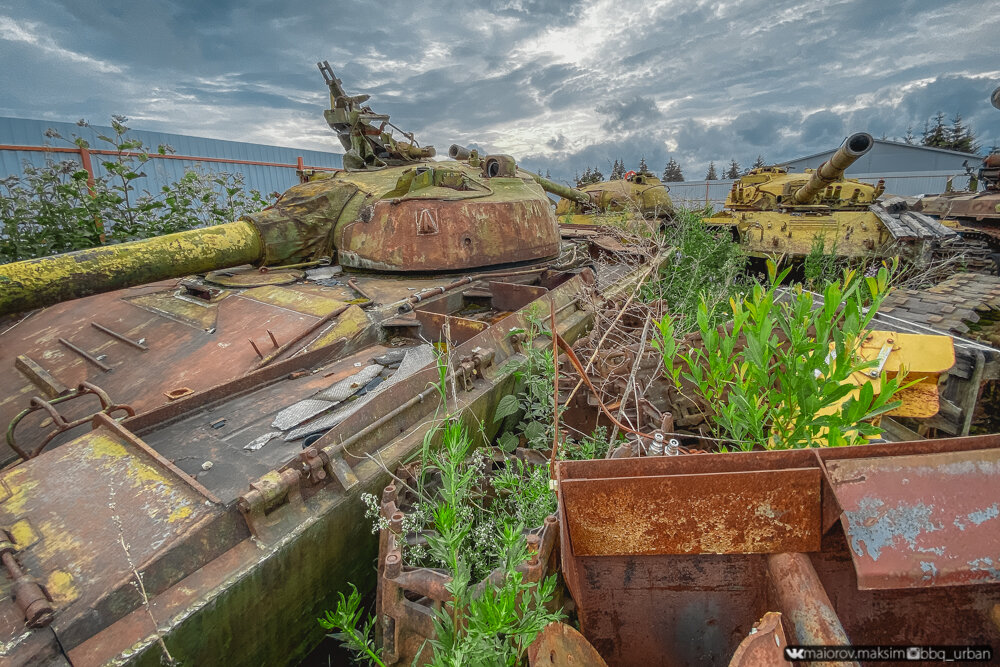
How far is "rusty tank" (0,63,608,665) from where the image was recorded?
188cm

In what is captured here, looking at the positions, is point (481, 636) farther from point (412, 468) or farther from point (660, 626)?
point (412, 468)

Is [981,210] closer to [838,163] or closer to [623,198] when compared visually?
[838,163]

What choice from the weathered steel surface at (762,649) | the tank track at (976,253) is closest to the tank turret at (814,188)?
the tank track at (976,253)

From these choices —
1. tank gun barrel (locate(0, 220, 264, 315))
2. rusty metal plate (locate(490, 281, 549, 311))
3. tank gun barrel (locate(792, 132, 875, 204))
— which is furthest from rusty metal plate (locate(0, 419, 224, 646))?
tank gun barrel (locate(792, 132, 875, 204))

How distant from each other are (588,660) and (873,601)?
1.02 meters

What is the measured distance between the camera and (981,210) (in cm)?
1035

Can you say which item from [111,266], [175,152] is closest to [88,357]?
[111,266]

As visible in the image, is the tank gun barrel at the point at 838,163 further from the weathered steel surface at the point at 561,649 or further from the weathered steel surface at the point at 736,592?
the weathered steel surface at the point at 561,649

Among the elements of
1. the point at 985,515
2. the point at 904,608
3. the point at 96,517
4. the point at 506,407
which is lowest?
the point at 904,608

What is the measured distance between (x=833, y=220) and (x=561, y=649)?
9.85 meters

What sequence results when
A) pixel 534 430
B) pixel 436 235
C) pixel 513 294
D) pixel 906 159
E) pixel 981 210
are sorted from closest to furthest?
pixel 534 430 < pixel 513 294 < pixel 436 235 < pixel 981 210 < pixel 906 159

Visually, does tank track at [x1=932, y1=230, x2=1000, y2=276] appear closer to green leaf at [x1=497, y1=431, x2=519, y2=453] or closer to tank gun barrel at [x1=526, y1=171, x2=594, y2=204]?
tank gun barrel at [x1=526, y1=171, x2=594, y2=204]

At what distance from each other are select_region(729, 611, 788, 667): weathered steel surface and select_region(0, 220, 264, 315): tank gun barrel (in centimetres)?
369

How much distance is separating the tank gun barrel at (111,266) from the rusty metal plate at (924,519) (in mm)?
3888
